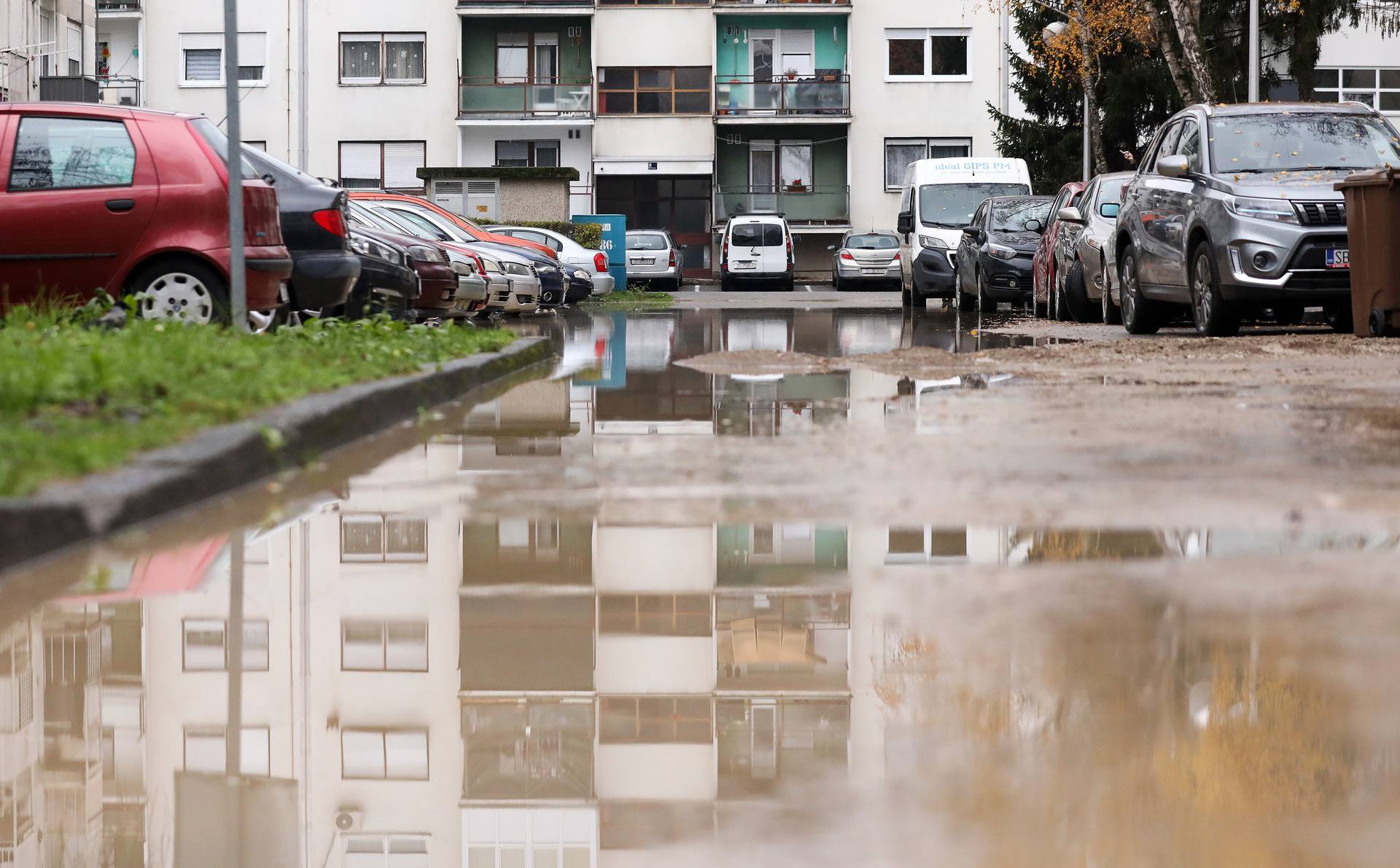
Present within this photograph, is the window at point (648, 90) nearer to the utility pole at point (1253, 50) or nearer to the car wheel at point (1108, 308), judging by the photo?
the utility pole at point (1253, 50)

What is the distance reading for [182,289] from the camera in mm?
11867

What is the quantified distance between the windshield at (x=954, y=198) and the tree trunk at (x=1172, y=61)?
3329mm

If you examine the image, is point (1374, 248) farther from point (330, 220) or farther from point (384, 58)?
point (384, 58)

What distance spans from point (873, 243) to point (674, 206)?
35.9 feet

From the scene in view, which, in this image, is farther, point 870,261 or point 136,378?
point 870,261

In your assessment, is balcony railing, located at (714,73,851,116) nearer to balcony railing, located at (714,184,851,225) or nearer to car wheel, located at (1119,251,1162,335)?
balcony railing, located at (714,184,851,225)

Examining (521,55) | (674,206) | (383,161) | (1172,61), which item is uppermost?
(521,55)

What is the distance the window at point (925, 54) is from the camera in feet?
186

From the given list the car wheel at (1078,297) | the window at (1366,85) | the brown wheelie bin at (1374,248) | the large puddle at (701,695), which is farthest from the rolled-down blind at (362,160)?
the large puddle at (701,695)

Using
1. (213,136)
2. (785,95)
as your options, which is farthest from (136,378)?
(785,95)

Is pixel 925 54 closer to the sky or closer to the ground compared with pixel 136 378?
closer to the sky

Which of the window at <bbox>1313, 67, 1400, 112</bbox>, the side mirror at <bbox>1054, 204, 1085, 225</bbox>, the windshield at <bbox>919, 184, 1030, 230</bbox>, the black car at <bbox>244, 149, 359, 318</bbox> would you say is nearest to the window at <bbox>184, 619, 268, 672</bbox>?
the black car at <bbox>244, 149, 359, 318</bbox>

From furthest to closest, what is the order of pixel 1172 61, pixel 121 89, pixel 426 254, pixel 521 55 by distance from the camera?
pixel 521 55 < pixel 121 89 < pixel 1172 61 < pixel 426 254

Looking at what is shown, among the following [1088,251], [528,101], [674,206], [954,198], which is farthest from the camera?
[674,206]
